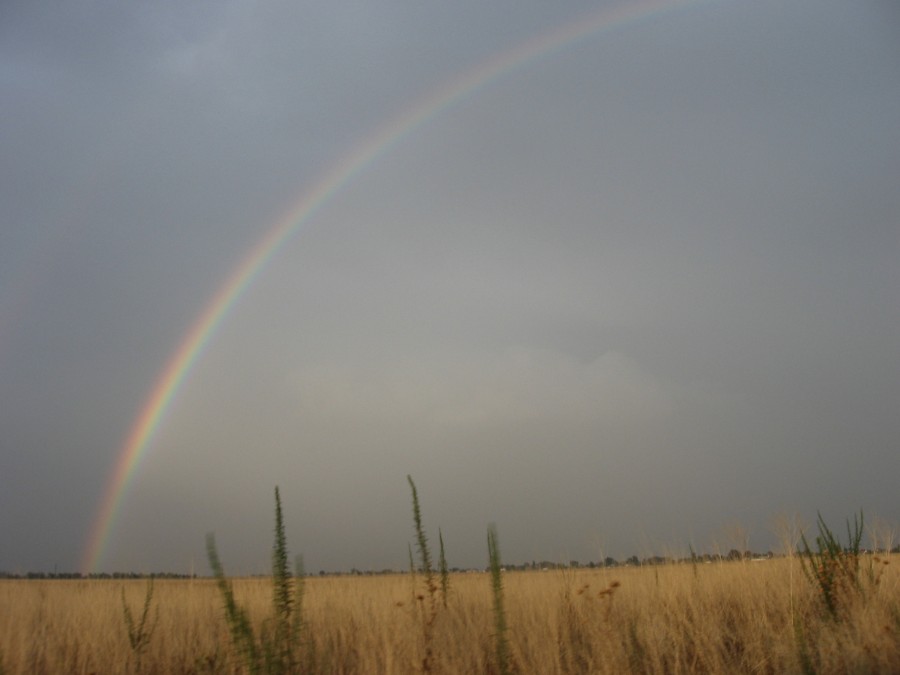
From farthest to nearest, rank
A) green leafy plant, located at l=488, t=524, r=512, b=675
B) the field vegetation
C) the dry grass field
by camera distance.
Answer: the dry grass field → the field vegetation → green leafy plant, located at l=488, t=524, r=512, b=675

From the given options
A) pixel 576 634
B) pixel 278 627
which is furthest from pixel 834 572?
pixel 278 627

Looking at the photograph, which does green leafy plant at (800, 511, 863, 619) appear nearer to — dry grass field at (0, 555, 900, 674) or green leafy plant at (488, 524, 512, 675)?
dry grass field at (0, 555, 900, 674)

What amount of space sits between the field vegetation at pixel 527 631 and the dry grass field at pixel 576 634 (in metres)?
0.03

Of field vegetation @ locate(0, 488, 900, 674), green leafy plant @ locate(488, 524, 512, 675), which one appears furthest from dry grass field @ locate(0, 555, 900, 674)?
green leafy plant @ locate(488, 524, 512, 675)

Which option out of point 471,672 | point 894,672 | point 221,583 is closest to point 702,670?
point 894,672

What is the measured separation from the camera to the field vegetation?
214 inches

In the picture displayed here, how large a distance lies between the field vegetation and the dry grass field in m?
0.03

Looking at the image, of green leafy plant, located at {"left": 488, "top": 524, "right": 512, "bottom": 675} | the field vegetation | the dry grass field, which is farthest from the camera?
the dry grass field

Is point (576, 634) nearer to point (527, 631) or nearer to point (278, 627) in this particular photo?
point (527, 631)

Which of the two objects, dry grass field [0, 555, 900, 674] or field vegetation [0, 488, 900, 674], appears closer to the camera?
field vegetation [0, 488, 900, 674]

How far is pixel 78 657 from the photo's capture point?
7754 mm

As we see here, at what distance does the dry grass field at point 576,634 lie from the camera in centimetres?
597

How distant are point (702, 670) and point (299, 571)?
12.3ft

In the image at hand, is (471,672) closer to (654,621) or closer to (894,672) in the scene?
(654,621)
